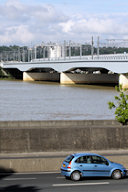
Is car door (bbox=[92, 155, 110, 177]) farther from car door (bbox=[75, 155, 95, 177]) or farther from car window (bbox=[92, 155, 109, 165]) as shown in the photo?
car door (bbox=[75, 155, 95, 177])

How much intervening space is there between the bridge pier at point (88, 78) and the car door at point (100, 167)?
243ft

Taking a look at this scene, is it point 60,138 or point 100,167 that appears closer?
point 100,167

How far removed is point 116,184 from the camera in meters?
14.6

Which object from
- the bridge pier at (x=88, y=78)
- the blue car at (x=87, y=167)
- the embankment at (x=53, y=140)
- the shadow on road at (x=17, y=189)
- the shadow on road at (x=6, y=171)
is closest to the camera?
the shadow on road at (x=17, y=189)

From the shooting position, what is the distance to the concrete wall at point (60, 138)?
65.5ft

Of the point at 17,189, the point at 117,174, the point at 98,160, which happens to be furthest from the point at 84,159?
the point at 17,189

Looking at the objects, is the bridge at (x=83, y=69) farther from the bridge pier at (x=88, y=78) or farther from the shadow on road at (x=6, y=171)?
the shadow on road at (x=6, y=171)

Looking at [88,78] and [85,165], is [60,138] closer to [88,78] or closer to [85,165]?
[85,165]

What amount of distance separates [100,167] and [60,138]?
5.20 m

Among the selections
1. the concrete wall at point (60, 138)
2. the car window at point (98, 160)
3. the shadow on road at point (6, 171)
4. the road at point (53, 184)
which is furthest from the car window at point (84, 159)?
the concrete wall at point (60, 138)

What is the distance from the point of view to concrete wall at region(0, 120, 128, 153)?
19953 mm

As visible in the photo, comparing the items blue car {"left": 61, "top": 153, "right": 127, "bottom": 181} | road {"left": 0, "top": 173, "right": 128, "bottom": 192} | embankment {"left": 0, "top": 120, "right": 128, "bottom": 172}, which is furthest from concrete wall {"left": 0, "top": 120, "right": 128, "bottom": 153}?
blue car {"left": 61, "top": 153, "right": 127, "bottom": 181}

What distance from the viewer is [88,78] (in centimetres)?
9181

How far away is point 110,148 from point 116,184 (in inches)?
244
